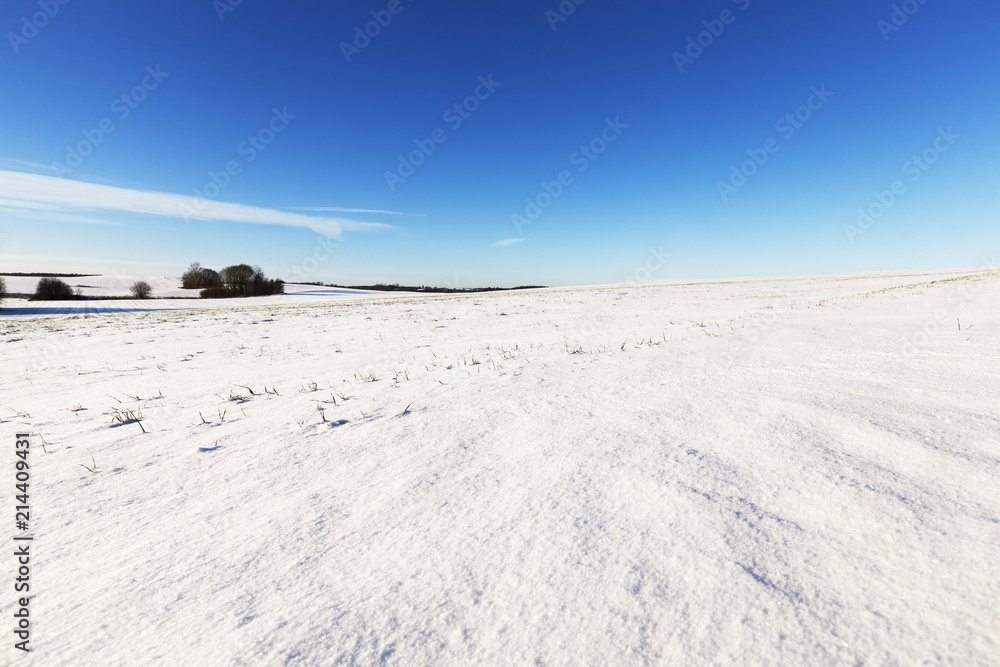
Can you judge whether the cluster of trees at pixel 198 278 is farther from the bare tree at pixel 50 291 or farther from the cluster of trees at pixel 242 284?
the bare tree at pixel 50 291

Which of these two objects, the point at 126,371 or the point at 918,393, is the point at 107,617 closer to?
the point at 918,393

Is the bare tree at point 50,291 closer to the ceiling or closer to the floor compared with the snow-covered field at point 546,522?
closer to the ceiling

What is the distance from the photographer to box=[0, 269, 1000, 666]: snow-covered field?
1182mm

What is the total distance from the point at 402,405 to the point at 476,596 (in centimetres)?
231

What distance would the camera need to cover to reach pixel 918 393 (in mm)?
2730

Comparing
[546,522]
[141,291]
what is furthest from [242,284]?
[546,522]

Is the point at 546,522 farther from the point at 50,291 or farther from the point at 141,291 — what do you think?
the point at 141,291

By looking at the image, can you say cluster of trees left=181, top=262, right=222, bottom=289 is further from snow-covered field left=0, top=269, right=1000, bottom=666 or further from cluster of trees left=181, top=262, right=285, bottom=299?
snow-covered field left=0, top=269, right=1000, bottom=666

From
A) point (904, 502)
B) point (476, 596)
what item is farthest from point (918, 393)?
point (476, 596)

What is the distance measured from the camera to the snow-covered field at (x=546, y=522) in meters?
1.18

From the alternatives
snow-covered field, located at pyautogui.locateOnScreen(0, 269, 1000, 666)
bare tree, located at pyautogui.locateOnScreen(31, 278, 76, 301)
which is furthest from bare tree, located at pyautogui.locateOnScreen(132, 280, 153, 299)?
snow-covered field, located at pyautogui.locateOnScreen(0, 269, 1000, 666)

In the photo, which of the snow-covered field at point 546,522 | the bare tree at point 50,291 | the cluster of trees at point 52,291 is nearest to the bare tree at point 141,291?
the cluster of trees at point 52,291

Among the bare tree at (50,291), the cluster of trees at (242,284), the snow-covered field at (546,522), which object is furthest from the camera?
the cluster of trees at (242,284)

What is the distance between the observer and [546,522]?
1.72 m
